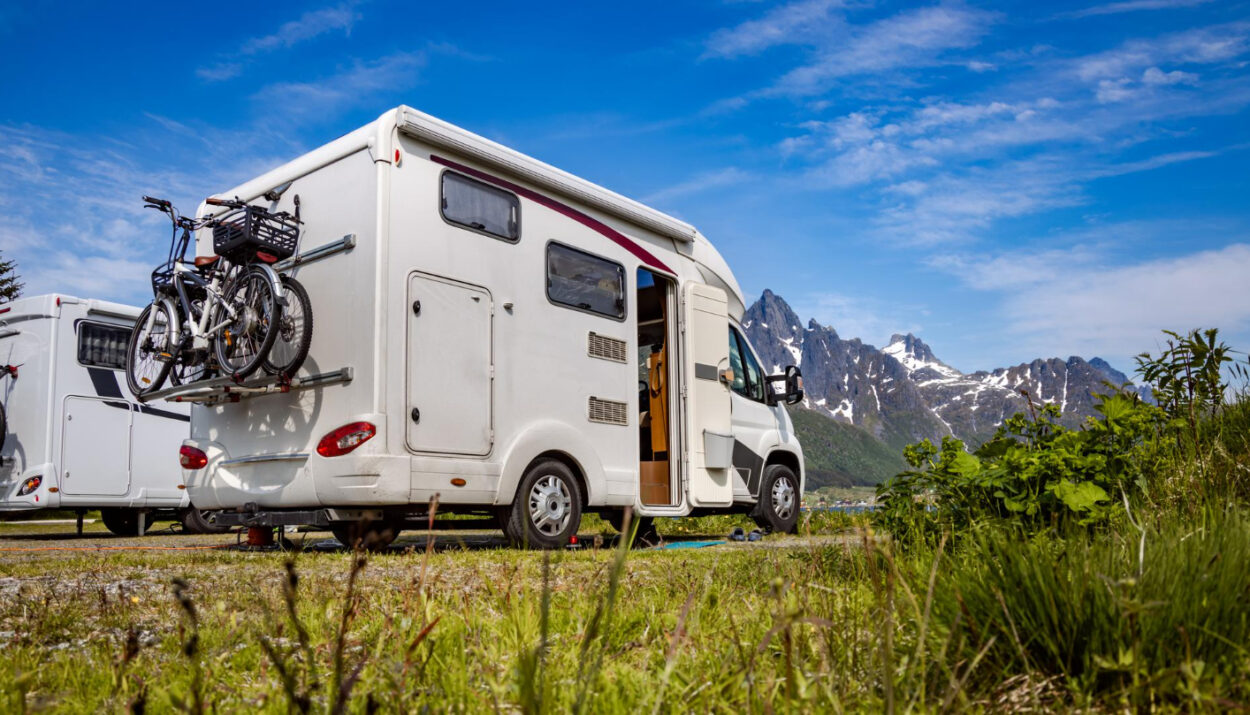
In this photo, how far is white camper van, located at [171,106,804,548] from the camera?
6.61 m

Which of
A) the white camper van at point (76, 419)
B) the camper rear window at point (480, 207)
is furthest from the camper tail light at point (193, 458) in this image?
the white camper van at point (76, 419)

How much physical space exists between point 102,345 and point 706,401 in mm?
7901

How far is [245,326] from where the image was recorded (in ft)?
22.5

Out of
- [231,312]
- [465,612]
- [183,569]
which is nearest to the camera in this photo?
[465,612]

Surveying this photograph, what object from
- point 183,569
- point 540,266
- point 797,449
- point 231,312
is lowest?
point 183,569

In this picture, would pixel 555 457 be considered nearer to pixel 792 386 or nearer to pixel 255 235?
pixel 255 235

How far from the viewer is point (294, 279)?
23.3 ft

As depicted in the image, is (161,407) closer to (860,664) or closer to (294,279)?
(294,279)

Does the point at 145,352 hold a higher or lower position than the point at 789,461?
higher

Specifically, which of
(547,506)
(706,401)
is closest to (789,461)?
(706,401)

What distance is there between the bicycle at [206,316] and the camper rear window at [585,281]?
2.14 m

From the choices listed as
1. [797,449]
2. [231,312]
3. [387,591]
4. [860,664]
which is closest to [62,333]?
[231,312]

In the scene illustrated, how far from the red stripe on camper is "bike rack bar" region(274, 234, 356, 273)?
0.87m

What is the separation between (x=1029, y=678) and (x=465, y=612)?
155cm
